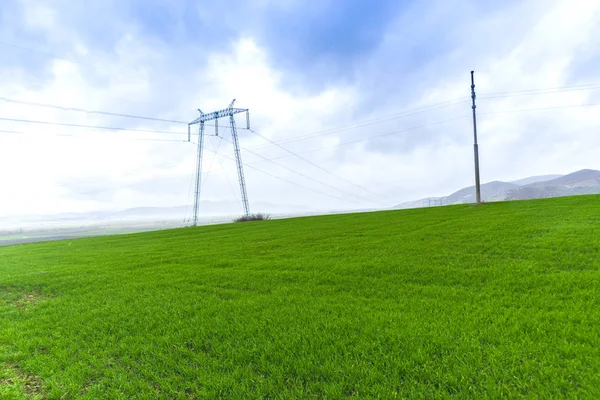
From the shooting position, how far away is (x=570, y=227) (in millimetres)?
10047

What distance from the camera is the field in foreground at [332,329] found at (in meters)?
3.30

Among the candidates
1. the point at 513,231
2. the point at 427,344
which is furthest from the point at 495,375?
the point at 513,231

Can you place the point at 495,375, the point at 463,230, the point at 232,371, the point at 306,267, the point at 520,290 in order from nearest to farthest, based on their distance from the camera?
the point at 495,375
the point at 232,371
the point at 520,290
the point at 306,267
the point at 463,230

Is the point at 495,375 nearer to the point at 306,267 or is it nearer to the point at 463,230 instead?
the point at 306,267

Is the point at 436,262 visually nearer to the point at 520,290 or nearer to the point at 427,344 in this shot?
the point at 520,290

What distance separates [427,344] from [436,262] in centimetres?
435

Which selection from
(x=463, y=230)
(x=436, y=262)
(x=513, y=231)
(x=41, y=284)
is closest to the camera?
(x=436, y=262)

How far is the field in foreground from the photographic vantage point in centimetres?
330

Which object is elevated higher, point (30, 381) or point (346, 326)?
point (346, 326)

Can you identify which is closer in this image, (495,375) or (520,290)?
(495,375)

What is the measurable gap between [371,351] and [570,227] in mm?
10634

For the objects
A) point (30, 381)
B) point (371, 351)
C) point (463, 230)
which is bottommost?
point (30, 381)

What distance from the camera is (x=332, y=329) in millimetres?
4504

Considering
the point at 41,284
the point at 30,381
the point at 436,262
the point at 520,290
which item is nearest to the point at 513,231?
the point at 436,262
